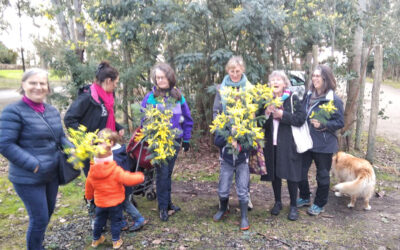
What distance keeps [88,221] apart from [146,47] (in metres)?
3.60

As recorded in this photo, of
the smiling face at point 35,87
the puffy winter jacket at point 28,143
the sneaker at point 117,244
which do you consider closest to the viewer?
the puffy winter jacket at point 28,143

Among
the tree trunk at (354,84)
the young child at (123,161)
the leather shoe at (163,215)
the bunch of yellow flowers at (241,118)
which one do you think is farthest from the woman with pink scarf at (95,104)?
the tree trunk at (354,84)

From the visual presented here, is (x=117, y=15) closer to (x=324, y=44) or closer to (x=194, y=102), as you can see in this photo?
(x=194, y=102)

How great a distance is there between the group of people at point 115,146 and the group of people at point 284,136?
0.01m

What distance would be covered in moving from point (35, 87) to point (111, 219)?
1.61 meters

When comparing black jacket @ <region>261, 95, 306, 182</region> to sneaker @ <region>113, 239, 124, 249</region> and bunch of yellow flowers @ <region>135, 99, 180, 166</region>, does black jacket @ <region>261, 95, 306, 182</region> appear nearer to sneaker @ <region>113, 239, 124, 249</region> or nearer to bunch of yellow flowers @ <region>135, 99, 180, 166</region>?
bunch of yellow flowers @ <region>135, 99, 180, 166</region>

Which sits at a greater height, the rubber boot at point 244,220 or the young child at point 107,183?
the young child at point 107,183

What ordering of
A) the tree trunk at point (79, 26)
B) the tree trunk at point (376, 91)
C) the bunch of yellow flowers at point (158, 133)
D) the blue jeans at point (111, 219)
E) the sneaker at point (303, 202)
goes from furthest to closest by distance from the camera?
the tree trunk at point (79, 26)
the tree trunk at point (376, 91)
the sneaker at point (303, 202)
the bunch of yellow flowers at point (158, 133)
the blue jeans at point (111, 219)

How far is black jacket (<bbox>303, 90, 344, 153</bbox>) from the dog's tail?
24.2 inches

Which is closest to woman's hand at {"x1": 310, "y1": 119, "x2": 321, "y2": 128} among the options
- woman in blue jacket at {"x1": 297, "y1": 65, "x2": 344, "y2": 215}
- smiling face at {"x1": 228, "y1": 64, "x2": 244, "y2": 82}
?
woman in blue jacket at {"x1": 297, "y1": 65, "x2": 344, "y2": 215}

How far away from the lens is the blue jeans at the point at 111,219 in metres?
3.11

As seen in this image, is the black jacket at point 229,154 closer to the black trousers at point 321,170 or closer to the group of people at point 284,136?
the group of people at point 284,136

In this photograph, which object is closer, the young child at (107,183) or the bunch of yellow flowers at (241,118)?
the young child at (107,183)

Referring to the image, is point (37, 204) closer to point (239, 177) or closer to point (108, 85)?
point (108, 85)
